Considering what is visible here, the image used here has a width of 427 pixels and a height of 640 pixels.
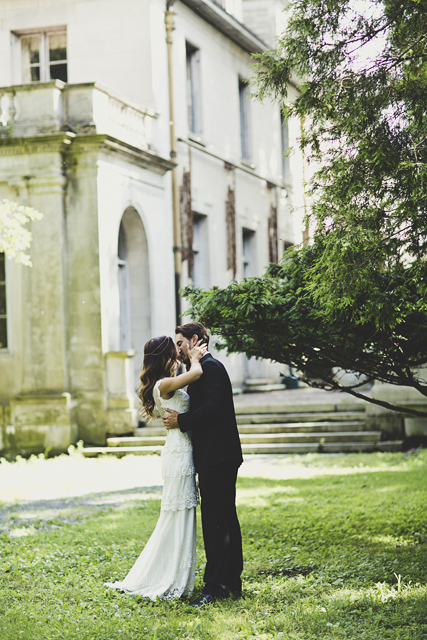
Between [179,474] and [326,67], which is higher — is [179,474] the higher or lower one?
the lower one

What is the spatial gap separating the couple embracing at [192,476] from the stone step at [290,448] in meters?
8.20

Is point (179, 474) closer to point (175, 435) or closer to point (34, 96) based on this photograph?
point (175, 435)

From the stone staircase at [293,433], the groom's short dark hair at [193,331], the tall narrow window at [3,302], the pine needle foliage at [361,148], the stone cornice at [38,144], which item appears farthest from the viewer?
the tall narrow window at [3,302]

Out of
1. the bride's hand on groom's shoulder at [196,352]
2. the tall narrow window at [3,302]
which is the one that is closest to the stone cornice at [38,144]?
the tall narrow window at [3,302]

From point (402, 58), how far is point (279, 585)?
3.89 metres

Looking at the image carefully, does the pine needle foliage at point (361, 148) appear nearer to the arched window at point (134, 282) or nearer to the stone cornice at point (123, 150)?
the stone cornice at point (123, 150)

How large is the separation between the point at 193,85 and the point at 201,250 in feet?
12.9

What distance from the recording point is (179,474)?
5949 millimetres

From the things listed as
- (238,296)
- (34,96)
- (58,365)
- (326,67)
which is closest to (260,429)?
(58,365)

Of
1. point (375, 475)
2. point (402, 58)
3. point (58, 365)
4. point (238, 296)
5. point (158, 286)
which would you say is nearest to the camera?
point (402, 58)

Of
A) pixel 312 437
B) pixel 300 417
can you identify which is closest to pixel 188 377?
pixel 312 437

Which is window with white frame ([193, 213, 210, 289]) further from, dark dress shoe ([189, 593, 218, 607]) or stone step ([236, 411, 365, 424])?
dark dress shoe ([189, 593, 218, 607])

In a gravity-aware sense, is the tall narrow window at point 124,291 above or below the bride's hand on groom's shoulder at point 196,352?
above

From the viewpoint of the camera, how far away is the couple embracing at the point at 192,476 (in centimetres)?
581
